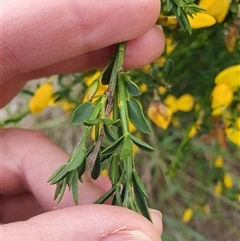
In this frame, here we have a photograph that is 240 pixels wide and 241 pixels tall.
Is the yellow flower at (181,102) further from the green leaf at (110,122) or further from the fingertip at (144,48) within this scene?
the green leaf at (110,122)

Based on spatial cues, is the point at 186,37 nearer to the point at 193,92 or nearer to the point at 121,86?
the point at 193,92

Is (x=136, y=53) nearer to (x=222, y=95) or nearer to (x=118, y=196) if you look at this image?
(x=222, y=95)

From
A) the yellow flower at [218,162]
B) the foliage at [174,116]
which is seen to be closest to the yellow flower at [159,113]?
the foliage at [174,116]

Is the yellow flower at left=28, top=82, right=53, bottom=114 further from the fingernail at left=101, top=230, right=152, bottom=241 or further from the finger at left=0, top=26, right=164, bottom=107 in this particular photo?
the fingernail at left=101, top=230, right=152, bottom=241

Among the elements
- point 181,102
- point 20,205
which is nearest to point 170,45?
point 181,102

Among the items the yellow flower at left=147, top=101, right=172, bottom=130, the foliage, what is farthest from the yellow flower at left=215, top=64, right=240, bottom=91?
the yellow flower at left=147, top=101, right=172, bottom=130

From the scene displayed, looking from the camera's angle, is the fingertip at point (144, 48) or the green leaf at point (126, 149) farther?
the fingertip at point (144, 48)

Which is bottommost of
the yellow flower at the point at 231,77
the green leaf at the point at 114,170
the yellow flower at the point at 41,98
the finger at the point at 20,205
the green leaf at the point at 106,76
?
the finger at the point at 20,205
